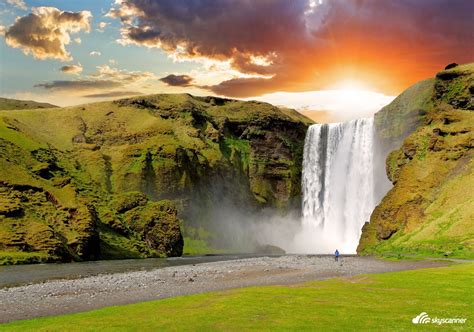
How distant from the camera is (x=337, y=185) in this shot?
152875mm

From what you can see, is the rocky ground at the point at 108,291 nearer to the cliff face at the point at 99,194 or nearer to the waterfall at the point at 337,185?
the cliff face at the point at 99,194

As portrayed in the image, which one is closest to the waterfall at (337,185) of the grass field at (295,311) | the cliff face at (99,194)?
the cliff face at (99,194)

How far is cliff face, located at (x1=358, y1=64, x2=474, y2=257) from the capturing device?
255 ft

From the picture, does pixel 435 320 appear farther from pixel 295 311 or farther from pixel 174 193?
pixel 174 193

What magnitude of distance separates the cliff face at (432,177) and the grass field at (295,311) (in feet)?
125

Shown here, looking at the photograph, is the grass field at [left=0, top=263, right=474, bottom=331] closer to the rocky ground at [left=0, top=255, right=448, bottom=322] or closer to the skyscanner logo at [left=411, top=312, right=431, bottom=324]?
the skyscanner logo at [left=411, top=312, right=431, bottom=324]

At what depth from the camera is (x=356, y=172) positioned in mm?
138500

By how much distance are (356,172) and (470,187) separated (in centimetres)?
5264

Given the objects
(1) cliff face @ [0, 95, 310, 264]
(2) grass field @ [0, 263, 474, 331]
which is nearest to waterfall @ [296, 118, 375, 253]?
(1) cliff face @ [0, 95, 310, 264]

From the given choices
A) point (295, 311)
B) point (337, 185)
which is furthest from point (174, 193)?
point (295, 311)

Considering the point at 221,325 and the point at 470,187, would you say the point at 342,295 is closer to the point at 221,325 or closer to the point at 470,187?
the point at 221,325

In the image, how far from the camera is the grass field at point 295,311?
2269 cm

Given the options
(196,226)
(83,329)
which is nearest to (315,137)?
Result: (196,226)

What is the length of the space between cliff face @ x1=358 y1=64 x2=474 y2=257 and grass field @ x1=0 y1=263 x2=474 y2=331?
1502 inches
